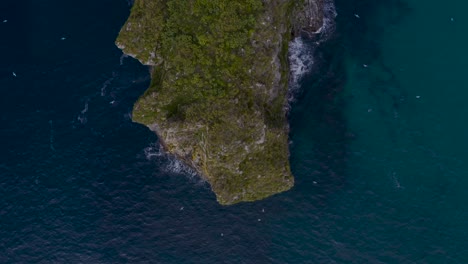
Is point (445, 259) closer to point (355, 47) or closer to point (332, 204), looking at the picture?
point (332, 204)

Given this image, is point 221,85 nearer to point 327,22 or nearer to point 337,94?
point 337,94

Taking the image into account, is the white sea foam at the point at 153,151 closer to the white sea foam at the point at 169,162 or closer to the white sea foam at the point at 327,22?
the white sea foam at the point at 169,162

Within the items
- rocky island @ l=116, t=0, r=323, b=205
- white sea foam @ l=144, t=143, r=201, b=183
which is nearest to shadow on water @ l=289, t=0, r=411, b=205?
rocky island @ l=116, t=0, r=323, b=205

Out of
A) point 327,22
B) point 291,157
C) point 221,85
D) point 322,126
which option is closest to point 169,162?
point 221,85

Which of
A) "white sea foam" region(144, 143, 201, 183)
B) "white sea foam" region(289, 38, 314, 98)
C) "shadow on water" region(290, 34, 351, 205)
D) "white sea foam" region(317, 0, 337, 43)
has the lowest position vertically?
"white sea foam" region(144, 143, 201, 183)

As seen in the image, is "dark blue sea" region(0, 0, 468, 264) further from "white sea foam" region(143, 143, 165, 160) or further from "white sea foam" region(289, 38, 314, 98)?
"white sea foam" region(289, 38, 314, 98)

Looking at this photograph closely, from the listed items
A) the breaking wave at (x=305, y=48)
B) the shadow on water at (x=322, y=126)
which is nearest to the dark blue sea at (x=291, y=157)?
the shadow on water at (x=322, y=126)
